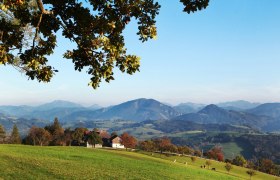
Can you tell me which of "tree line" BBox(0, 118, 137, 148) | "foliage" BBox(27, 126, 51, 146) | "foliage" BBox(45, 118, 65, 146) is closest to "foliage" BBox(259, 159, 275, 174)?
"tree line" BBox(0, 118, 137, 148)

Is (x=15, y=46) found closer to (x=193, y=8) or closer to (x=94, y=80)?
(x=94, y=80)

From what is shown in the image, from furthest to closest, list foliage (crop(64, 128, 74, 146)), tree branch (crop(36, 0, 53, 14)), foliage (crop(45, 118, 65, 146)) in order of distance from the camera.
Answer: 1. foliage (crop(64, 128, 74, 146))
2. foliage (crop(45, 118, 65, 146))
3. tree branch (crop(36, 0, 53, 14))

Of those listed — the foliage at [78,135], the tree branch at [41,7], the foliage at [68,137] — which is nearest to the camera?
the tree branch at [41,7]

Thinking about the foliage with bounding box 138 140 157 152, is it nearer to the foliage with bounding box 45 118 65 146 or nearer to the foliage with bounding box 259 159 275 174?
the foliage with bounding box 45 118 65 146

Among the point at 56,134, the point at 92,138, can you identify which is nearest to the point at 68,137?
the point at 56,134

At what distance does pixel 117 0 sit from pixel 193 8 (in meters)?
2.47

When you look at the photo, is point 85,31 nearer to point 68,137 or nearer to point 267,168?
point 68,137

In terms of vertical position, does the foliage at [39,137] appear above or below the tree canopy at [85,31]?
above

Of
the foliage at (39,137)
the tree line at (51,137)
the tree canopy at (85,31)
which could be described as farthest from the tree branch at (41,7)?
the foliage at (39,137)

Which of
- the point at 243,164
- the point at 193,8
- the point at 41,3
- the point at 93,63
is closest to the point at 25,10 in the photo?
the point at 41,3

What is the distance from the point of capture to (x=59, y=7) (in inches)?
492

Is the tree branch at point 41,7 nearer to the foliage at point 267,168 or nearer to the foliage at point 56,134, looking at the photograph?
the foliage at point 56,134

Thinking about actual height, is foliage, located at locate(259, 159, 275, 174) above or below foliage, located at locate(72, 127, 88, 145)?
below

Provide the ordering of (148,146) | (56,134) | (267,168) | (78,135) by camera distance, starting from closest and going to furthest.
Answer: (56,134) → (78,135) → (148,146) → (267,168)
